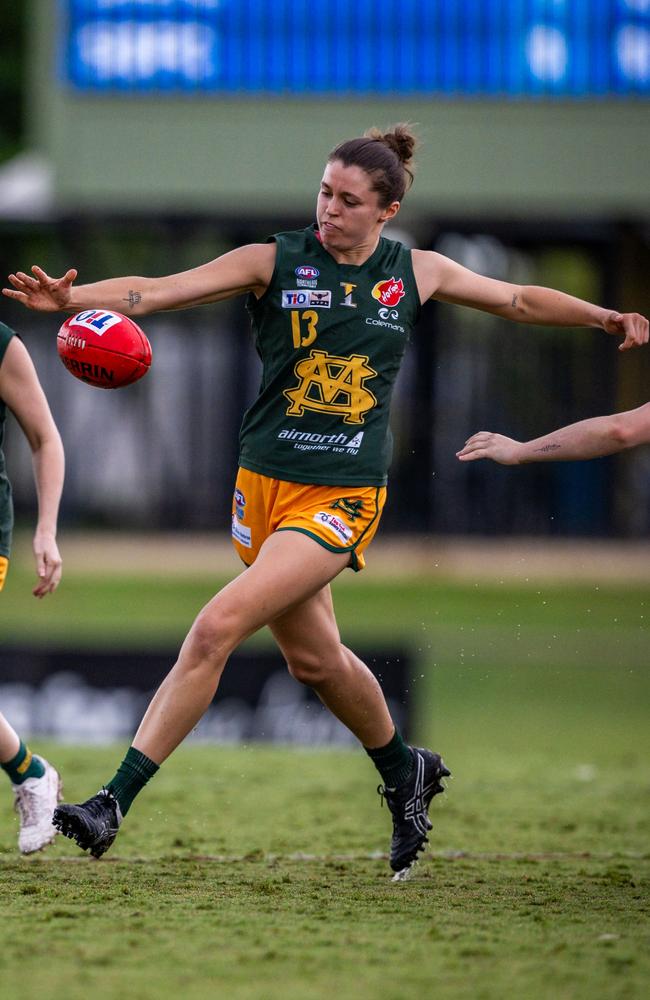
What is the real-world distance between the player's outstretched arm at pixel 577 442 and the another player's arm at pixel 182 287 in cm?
99

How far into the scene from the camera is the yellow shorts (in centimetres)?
570

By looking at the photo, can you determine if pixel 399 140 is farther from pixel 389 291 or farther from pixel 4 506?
pixel 4 506

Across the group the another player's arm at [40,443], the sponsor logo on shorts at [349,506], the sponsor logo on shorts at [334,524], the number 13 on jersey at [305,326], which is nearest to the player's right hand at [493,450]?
the sponsor logo on shorts at [349,506]

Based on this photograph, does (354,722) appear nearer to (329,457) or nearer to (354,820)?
(329,457)

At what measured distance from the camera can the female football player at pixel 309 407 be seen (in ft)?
18.1

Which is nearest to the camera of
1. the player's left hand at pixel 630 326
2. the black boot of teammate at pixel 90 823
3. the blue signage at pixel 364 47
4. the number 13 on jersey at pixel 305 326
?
the black boot of teammate at pixel 90 823

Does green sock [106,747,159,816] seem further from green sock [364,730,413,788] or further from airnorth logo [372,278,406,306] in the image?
airnorth logo [372,278,406,306]

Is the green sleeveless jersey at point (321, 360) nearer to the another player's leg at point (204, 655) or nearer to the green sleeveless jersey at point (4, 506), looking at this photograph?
the another player's leg at point (204, 655)

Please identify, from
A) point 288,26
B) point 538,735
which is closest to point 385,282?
point 538,735

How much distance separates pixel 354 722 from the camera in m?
6.14

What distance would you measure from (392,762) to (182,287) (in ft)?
6.54

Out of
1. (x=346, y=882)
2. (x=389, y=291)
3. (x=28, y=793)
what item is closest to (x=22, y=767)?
(x=28, y=793)

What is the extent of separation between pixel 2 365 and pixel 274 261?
41.1 inches

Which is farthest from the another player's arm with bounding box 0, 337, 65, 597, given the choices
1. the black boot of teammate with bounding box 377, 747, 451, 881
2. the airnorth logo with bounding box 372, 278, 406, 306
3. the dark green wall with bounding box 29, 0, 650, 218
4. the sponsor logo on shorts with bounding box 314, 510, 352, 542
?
the dark green wall with bounding box 29, 0, 650, 218
